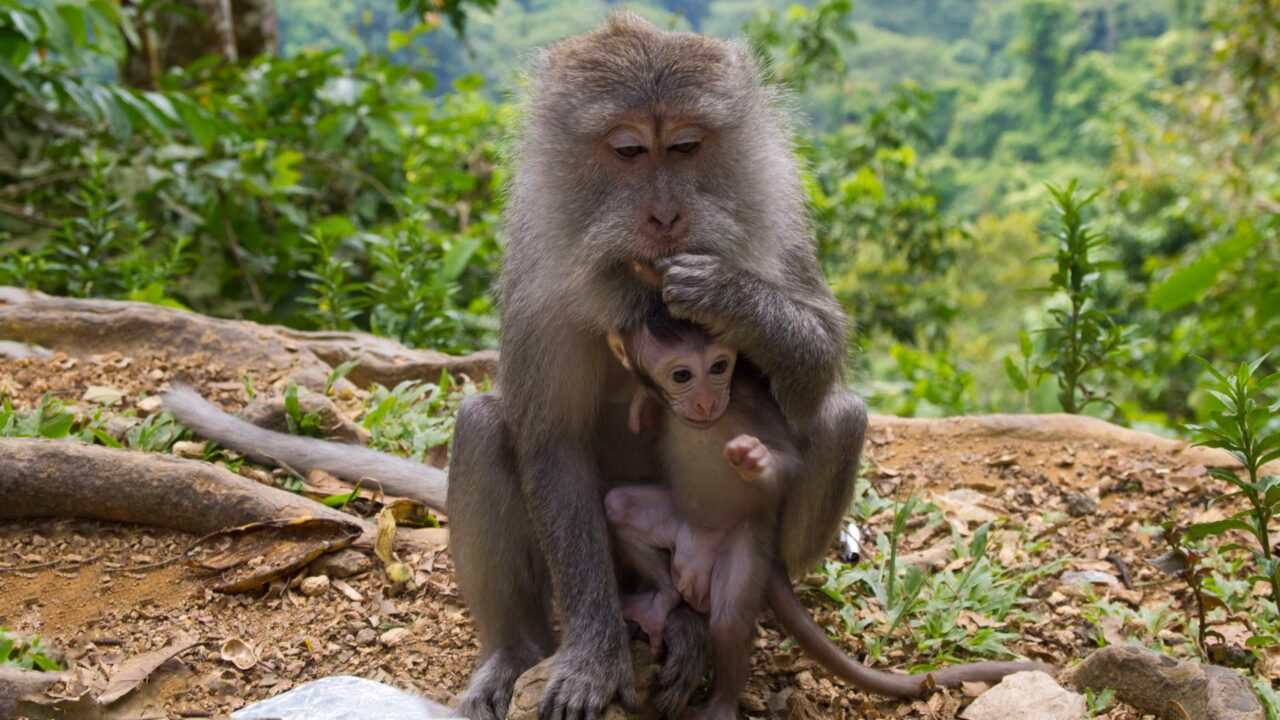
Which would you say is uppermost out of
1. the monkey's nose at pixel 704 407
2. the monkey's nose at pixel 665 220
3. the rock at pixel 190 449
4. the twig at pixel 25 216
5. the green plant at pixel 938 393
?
the monkey's nose at pixel 665 220

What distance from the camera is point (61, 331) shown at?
560 cm

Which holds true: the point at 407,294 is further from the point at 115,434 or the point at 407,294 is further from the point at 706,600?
the point at 706,600

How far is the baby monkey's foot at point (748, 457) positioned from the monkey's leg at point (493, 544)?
82 cm

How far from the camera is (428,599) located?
389cm

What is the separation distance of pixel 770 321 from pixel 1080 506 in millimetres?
2344

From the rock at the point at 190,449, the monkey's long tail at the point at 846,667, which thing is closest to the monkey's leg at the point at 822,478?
the monkey's long tail at the point at 846,667

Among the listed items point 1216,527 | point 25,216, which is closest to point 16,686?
point 1216,527

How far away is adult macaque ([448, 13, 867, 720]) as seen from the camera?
3.18 meters

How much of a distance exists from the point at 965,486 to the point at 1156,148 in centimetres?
1223

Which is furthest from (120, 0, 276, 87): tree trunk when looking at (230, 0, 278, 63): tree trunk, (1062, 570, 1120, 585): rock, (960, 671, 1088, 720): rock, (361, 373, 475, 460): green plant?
(960, 671, 1088, 720): rock

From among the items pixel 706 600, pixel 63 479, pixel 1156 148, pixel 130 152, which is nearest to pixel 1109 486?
pixel 706 600

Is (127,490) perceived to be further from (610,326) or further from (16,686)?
(610,326)

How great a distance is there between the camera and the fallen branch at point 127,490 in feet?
12.5

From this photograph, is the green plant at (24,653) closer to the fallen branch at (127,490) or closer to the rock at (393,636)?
the fallen branch at (127,490)
